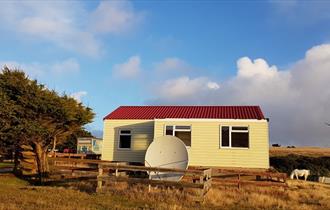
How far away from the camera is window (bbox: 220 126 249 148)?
68.2ft

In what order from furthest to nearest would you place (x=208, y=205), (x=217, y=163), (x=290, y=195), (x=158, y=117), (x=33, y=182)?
(x=158, y=117), (x=217, y=163), (x=33, y=182), (x=290, y=195), (x=208, y=205)

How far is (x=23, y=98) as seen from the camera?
19.9m

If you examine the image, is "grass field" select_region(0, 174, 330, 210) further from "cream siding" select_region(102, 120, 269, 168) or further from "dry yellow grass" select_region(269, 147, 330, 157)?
"dry yellow grass" select_region(269, 147, 330, 157)

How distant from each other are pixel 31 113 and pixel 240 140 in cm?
1207

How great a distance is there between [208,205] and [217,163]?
8.55 m

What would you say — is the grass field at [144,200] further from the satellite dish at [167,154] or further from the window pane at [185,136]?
the window pane at [185,136]

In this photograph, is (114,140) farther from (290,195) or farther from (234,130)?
(290,195)

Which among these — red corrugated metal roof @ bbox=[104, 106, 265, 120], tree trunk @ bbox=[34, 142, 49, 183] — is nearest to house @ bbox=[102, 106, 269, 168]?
red corrugated metal roof @ bbox=[104, 106, 265, 120]

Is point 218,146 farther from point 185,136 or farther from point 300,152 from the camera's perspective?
point 300,152

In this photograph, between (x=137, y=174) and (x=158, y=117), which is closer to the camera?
(x=137, y=174)

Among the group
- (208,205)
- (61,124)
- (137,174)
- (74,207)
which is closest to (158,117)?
(137,174)

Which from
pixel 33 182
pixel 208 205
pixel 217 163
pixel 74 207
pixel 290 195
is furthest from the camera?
pixel 217 163

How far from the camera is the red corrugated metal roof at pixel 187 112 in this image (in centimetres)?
2182

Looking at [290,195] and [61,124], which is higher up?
[61,124]
